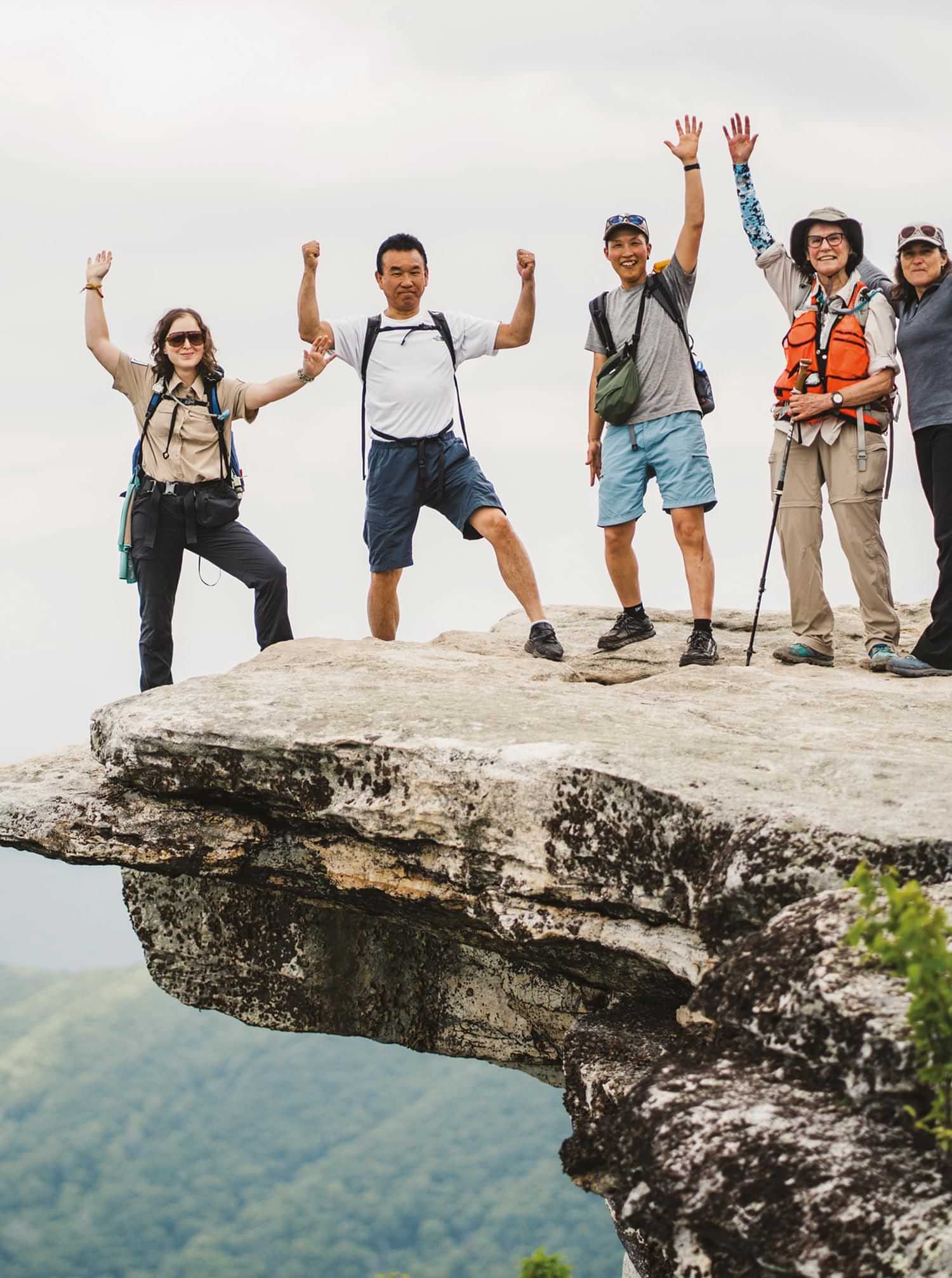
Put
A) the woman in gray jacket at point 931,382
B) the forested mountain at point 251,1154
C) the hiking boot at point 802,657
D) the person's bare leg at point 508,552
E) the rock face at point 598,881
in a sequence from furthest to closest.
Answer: the forested mountain at point 251,1154, the hiking boot at point 802,657, the person's bare leg at point 508,552, the woman in gray jacket at point 931,382, the rock face at point 598,881

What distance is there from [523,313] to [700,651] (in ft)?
12.1

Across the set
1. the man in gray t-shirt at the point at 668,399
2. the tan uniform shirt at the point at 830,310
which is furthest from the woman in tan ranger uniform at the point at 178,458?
the tan uniform shirt at the point at 830,310

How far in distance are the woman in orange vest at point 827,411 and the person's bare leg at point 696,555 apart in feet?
2.59

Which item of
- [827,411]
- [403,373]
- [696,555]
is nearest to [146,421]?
[403,373]

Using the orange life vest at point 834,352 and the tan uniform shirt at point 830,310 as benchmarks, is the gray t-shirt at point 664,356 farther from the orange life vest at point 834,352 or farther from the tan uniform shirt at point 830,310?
the orange life vest at point 834,352

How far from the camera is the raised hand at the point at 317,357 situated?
12.2 meters

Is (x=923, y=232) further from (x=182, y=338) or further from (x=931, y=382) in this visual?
(x=182, y=338)

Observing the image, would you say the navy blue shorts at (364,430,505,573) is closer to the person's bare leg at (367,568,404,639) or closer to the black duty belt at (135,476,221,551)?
the person's bare leg at (367,568,404,639)

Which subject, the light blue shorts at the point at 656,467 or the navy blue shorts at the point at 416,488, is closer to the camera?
the light blue shorts at the point at 656,467

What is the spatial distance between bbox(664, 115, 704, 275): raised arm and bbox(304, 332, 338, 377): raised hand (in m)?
3.43

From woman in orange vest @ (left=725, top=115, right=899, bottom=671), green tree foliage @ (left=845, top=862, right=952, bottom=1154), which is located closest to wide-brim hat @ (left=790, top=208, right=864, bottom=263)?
woman in orange vest @ (left=725, top=115, right=899, bottom=671)

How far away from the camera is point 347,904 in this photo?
1119 centimetres

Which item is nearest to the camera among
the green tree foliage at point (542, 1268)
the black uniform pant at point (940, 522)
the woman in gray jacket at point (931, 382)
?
the green tree foliage at point (542, 1268)

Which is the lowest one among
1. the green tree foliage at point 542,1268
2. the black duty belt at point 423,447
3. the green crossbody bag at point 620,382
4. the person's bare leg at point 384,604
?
the green tree foliage at point 542,1268
